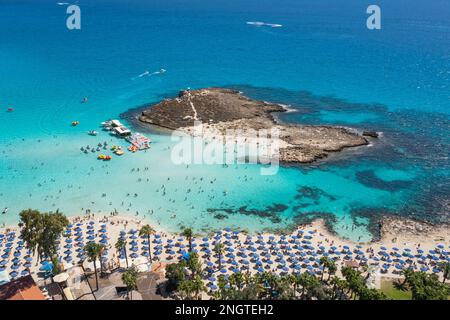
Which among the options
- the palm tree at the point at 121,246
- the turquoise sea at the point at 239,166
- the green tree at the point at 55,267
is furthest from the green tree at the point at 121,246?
the turquoise sea at the point at 239,166

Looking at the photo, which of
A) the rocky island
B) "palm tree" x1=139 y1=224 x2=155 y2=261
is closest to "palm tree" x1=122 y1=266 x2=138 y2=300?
"palm tree" x1=139 y1=224 x2=155 y2=261

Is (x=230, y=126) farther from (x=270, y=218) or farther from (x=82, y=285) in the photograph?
(x=82, y=285)

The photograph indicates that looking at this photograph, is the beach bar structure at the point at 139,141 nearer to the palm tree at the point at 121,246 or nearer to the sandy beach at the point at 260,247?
the sandy beach at the point at 260,247

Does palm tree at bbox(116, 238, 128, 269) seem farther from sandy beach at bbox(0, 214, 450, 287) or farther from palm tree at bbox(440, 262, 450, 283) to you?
palm tree at bbox(440, 262, 450, 283)

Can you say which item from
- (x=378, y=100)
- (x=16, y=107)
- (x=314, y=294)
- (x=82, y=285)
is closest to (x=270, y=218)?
(x=314, y=294)

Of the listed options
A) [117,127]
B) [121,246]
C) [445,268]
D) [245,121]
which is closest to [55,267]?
[121,246]

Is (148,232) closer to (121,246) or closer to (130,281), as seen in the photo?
(121,246)

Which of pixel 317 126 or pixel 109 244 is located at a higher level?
pixel 317 126

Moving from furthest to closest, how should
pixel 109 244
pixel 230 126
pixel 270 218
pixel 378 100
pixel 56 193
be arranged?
pixel 378 100 → pixel 230 126 → pixel 56 193 → pixel 270 218 → pixel 109 244
